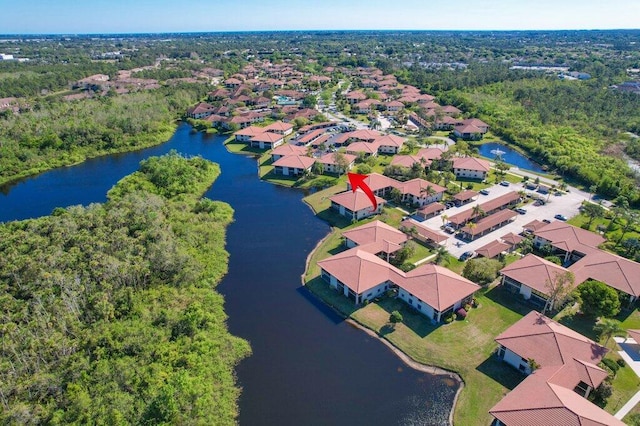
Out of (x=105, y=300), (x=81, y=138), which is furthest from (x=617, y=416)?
(x=81, y=138)

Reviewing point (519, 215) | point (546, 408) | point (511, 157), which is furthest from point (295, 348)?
point (511, 157)

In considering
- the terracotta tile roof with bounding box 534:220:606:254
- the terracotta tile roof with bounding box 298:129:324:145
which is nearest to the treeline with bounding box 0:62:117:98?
the terracotta tile roof with bounding box 298:129:324:145

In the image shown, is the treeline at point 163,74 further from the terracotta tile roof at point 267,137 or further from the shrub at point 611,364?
the shrub at point 611,364

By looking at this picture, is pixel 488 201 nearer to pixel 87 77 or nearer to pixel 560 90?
pixel 560 90

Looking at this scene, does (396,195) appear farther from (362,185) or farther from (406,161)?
(406,161)

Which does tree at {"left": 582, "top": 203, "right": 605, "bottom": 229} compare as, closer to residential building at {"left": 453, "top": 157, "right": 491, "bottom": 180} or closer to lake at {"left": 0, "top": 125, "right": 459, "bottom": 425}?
residential building at {"left": 453, "top": 157, "right": 491, "bottom": 180}

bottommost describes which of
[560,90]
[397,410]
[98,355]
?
[397,410]
